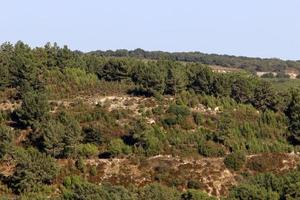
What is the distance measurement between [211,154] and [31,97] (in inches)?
914

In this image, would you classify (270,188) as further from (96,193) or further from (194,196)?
(96,193)

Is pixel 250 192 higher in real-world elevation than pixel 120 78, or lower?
lower

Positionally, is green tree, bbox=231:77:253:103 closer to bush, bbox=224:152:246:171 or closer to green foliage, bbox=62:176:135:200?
bush, bbox=224:152:246:171

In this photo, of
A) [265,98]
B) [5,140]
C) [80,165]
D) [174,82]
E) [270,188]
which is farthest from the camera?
[265,98]

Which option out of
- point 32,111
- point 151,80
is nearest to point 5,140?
point 32,111

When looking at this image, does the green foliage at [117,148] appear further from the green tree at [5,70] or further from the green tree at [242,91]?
the green tree at [242,91]

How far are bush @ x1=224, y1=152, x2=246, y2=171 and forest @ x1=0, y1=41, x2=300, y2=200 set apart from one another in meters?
0.16

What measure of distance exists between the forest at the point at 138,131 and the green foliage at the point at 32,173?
113 mm

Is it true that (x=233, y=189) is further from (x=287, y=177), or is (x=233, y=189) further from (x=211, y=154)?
(x=211, y=154)

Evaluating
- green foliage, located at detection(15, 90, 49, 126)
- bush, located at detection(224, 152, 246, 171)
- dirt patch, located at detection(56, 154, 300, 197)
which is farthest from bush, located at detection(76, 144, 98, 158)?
bush, located at detection(224, 152, 246, 171)

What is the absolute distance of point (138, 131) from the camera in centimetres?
8438

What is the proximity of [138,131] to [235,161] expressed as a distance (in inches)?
484

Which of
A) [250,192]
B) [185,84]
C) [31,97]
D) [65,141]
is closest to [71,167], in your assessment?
[65,141]

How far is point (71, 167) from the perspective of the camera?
250ft
